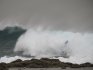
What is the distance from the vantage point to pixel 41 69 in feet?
164

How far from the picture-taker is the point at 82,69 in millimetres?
47969

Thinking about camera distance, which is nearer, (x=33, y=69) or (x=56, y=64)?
(x=33, y=69)

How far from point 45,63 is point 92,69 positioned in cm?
1433

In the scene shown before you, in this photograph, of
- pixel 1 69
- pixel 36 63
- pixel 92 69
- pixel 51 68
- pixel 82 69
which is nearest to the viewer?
pixel 1 69

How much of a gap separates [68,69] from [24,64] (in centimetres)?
1170

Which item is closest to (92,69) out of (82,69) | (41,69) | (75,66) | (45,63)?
(82,69)

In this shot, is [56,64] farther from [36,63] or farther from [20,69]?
[20,69]

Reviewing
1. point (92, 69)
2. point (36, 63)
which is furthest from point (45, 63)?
point (92, 69)

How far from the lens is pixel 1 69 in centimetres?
4100

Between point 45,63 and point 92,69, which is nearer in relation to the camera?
point 92,69

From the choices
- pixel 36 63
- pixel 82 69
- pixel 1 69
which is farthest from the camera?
pixel 36 63

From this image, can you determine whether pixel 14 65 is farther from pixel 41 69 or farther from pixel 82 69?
pixel 82 69

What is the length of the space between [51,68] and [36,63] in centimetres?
484

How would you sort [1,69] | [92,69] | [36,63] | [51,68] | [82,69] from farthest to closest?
[36,63]
[51,68]
[82,69]
[92,69]
[1,69]
